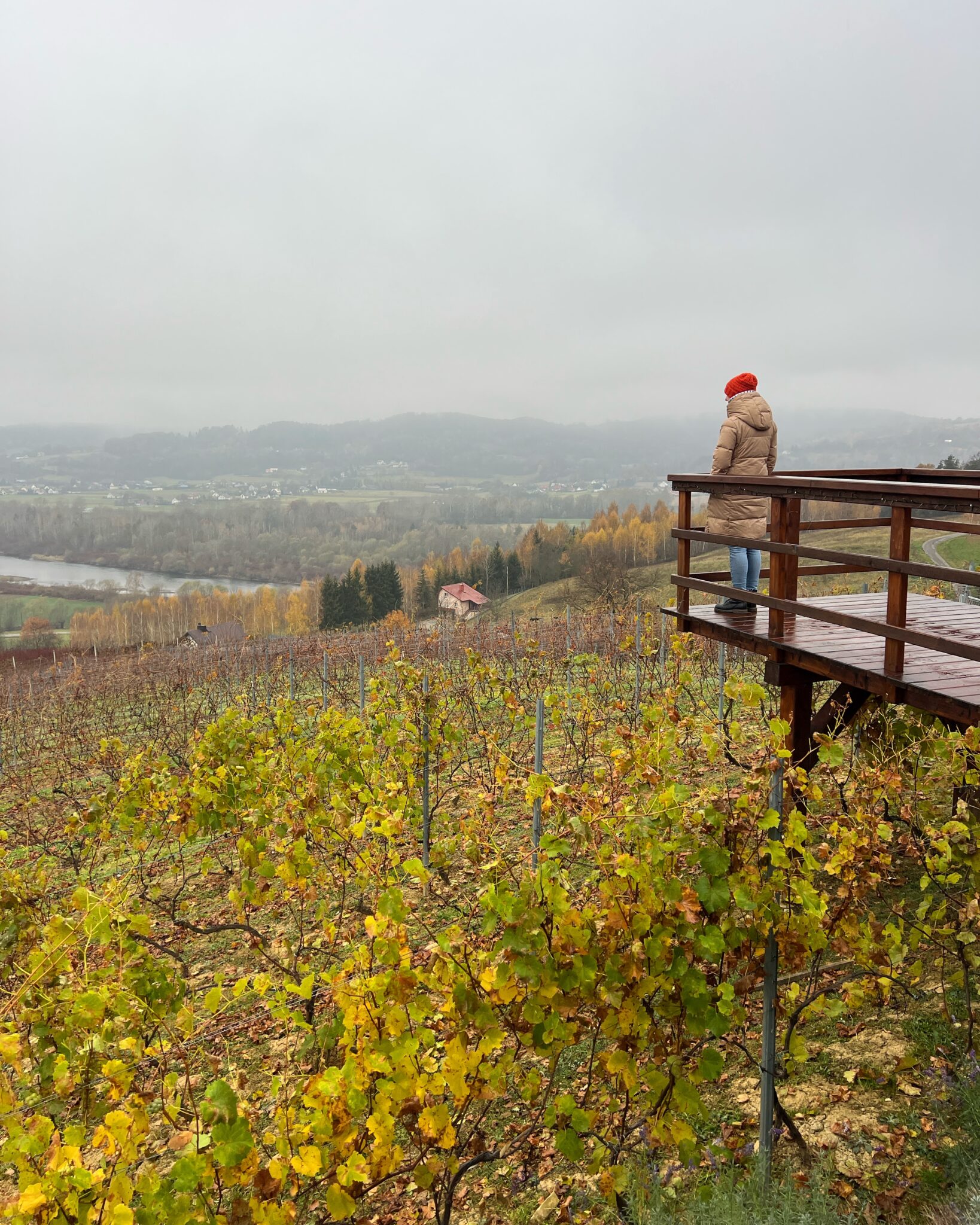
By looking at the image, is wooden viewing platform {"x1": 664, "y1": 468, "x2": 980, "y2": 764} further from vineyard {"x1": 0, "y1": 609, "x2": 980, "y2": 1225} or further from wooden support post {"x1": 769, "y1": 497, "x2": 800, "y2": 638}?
vineyard {"x1": 0, "y1": 609, "x2": 980, "y2": 1225}

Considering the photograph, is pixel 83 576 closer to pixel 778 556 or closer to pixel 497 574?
pixel 497 574

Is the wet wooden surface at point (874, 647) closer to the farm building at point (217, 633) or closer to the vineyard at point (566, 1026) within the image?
the vineyard at point (566, 1026)

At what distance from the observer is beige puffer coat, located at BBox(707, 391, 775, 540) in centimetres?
568

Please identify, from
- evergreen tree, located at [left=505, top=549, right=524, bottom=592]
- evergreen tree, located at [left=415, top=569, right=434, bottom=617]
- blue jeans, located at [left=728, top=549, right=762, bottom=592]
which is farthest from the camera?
evergreen tree, located at [left=505, top=549, right=524, bottom=592]

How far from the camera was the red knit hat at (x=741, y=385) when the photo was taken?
19.4 ft

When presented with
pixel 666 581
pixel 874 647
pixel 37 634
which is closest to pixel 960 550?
pixel 666 581

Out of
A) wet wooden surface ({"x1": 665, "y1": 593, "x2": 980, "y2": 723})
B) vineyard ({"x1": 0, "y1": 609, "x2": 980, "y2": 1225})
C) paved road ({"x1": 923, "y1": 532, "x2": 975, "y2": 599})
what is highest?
wet wooden surface ({"x1": 665, "y1": 593, "x2": 980, "y2": 723})

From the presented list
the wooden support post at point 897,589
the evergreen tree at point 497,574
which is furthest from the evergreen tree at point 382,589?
the wooden support post at point 897,589

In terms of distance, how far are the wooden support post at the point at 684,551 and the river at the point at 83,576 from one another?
129 metres

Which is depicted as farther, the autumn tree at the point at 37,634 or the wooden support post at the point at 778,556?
the autumn tree at the point at 37,634

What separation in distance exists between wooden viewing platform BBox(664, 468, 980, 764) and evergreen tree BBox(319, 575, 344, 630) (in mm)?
67126

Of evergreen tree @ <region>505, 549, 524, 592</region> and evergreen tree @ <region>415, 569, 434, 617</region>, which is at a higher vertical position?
evergreen tree @ <region>505, 549, 524, 592</region>

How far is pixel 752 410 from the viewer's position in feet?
18.9

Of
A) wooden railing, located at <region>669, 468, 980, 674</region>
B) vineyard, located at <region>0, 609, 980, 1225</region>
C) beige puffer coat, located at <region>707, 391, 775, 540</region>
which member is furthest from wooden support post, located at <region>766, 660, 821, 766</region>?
beige puffer coat, located at <region>707, 391, 775, 540</region>
